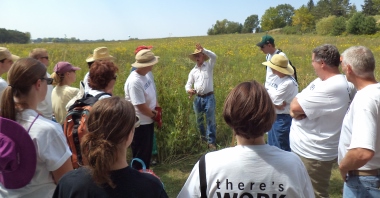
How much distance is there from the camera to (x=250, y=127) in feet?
5.61

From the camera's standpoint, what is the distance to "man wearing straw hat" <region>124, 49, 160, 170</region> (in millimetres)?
4398

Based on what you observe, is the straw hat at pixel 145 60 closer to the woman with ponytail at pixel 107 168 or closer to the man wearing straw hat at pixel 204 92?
the man wearing straw hat at pixel 204 92

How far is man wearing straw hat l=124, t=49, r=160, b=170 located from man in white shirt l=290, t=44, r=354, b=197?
1.84 m

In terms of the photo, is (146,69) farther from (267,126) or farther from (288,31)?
(288,31)

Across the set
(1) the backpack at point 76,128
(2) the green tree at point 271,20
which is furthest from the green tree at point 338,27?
(1) the backpack at point 76,128

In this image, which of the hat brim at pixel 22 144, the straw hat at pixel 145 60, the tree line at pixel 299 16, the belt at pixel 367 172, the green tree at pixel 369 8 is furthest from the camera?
the green tree at pixel 369 8

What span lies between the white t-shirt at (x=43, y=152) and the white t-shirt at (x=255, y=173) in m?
0.86

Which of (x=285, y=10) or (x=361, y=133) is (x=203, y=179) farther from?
(x=285, y=10)

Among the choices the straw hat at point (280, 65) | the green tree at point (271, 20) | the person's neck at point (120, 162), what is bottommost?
the person's neck at point (120, 162)

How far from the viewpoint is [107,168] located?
1577 mm

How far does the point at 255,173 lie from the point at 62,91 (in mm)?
2949

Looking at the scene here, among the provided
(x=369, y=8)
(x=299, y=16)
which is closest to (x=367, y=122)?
(x=299, y=16)

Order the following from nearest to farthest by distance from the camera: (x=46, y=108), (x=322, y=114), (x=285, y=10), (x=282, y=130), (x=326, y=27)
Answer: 1. (x=322, y=114)
2. (x=46, y=108)
3. (x=282, y=130)
4. (x=326, y=27)
5. (x=285, y=10)

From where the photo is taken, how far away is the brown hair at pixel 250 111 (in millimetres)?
1708
